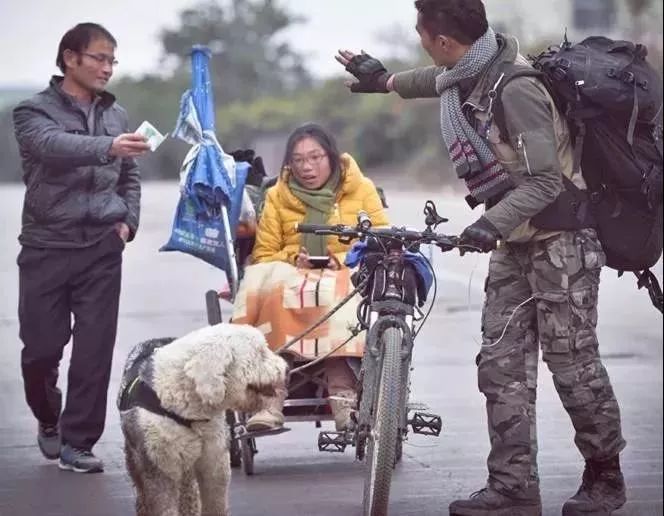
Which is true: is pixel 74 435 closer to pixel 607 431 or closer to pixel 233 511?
pixel 233 511

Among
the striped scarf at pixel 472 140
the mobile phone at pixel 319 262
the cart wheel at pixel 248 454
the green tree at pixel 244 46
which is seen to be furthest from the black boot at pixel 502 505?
the green tree at pixel 244 46

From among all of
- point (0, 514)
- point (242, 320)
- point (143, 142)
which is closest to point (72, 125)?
point (143, 142)

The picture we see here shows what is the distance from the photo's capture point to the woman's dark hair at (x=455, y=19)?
7.38m

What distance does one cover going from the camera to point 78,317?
9.07 m

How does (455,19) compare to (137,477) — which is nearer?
(137,477)

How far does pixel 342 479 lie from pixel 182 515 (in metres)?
1.73

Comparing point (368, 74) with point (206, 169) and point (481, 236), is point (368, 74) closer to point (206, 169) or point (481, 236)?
point (206, 169)

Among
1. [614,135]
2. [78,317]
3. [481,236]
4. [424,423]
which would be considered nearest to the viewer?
[481,236]

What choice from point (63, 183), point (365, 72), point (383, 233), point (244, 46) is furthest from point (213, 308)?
point (244, 46)

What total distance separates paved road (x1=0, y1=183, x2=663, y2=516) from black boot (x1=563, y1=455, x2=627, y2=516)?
20 centimetres

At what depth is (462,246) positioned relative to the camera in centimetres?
706

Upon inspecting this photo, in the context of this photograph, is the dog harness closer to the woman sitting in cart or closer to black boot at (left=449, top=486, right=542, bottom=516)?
the woman sitting in cart

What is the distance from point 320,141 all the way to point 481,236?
8.11ft

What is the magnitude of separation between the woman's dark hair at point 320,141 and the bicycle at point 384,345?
1.61 m
